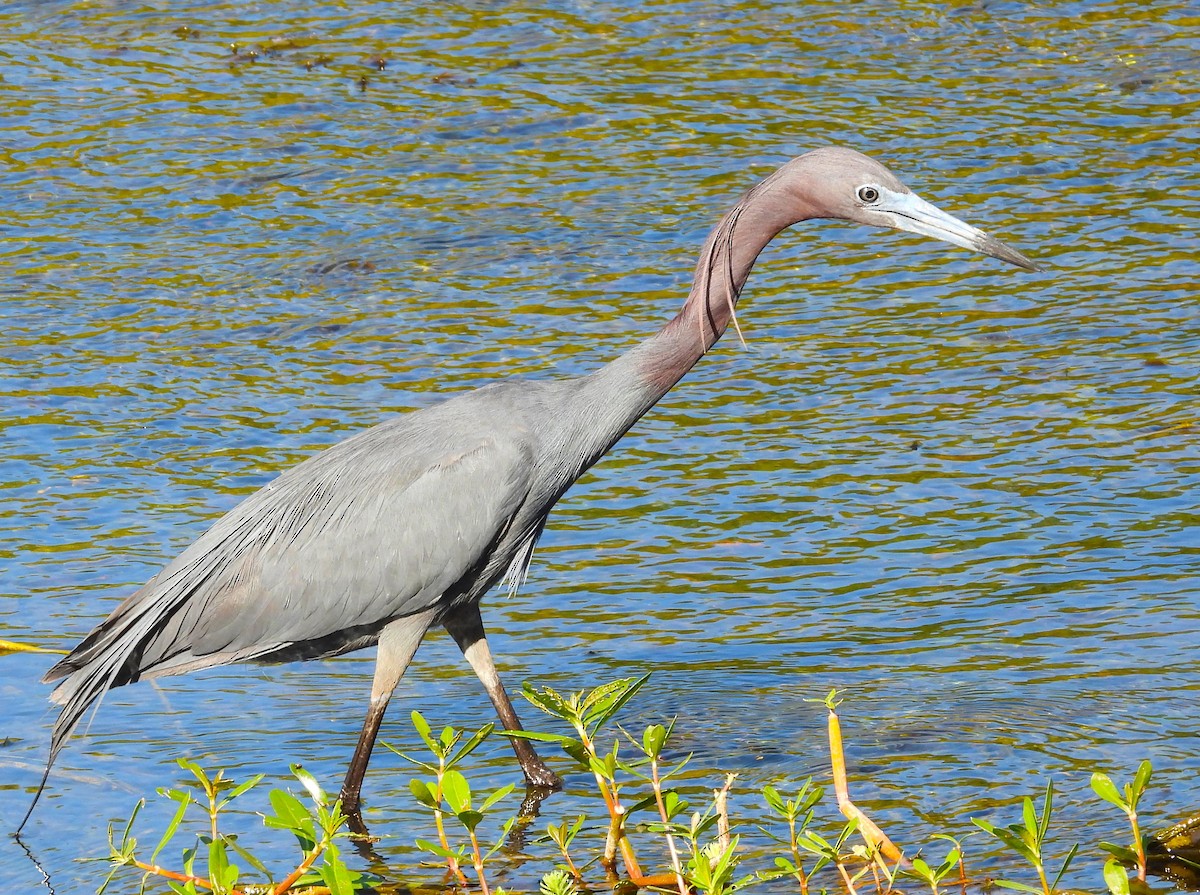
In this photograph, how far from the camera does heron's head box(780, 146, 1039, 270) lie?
6.32 metres

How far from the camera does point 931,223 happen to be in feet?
21.0

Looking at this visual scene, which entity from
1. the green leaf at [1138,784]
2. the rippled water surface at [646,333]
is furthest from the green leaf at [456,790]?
the green leaf at [1138,784]

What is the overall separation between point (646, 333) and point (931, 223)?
11.6 feet

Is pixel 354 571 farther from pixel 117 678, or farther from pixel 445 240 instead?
pixel 445 240

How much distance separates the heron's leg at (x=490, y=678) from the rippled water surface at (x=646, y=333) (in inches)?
8.3

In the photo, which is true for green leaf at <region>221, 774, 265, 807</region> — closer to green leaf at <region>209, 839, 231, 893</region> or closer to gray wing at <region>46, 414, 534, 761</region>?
green leaf at <region>209, 839, 231, 893</region>

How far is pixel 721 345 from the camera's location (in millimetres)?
9867

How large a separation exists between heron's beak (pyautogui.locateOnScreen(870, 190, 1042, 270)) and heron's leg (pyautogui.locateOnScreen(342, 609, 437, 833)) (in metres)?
2.02

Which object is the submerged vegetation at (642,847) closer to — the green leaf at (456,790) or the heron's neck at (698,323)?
the green leaf at (456,790)

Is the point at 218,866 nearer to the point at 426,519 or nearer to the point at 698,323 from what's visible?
the point at 426,519

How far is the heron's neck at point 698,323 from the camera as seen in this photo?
20.8ft

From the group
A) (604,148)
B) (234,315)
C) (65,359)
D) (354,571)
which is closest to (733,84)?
(604,148)

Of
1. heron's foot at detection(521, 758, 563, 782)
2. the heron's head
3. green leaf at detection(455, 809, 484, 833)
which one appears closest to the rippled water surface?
heron's foot at detection(521, 758, 563, 782)

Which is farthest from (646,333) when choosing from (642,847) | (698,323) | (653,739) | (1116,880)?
(1116,880)
